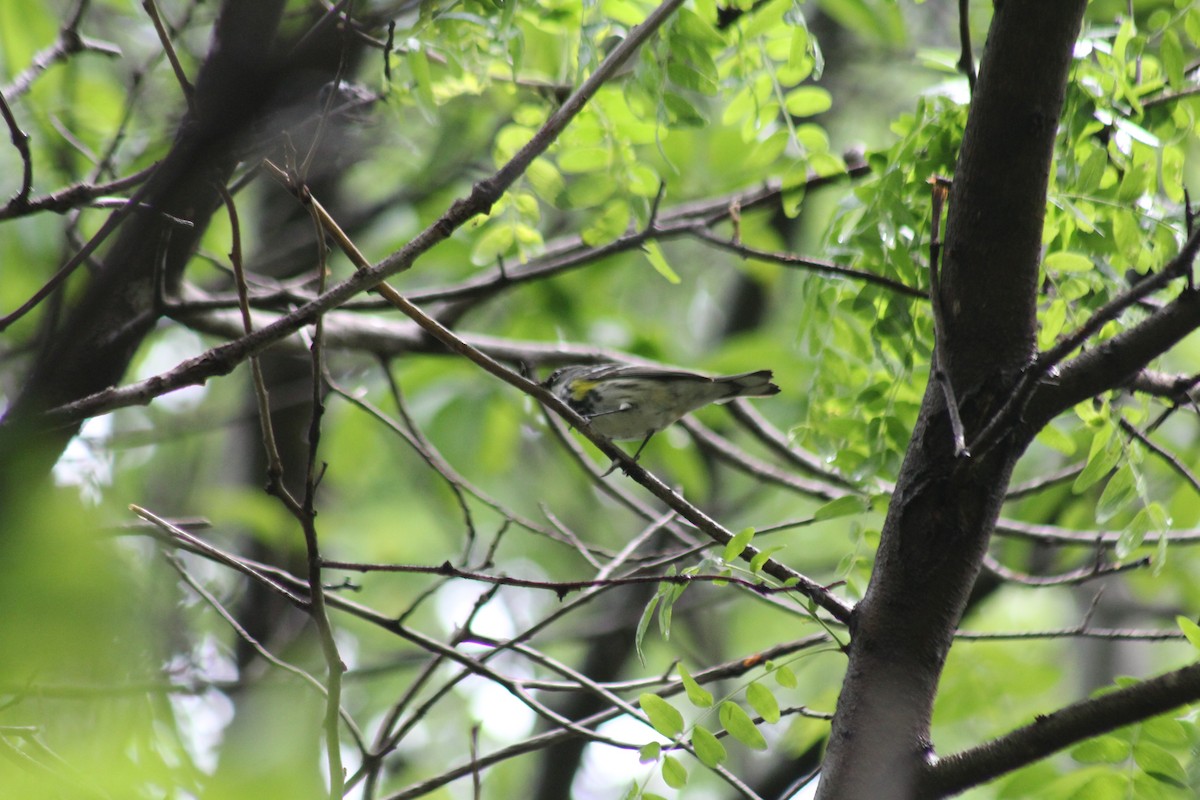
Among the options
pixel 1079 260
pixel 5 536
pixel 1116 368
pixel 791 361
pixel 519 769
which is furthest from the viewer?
pixel 519 769

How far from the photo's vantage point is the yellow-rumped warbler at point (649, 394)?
155 inches

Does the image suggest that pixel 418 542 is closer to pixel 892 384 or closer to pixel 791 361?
pixel 791 361

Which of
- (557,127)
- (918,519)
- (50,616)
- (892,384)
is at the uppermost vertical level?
(892,384)

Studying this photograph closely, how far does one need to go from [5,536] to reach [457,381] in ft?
13.7

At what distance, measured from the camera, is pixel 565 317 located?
5070 millimetres

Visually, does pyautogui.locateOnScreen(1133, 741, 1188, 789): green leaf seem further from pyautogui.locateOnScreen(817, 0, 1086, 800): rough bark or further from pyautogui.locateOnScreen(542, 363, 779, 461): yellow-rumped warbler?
Answer: pyautogui.locateOnScreen(542, 363, 779, 461): yellow-rumped warbler

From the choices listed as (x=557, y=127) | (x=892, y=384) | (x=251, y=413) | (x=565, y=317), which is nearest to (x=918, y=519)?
(x=892, y=384)

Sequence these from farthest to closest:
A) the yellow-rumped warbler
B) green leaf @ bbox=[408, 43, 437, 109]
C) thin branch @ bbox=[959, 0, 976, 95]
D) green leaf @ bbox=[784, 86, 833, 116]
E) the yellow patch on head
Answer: the yellow patch on head
the yellow-rumped warbler
green leaf @ bbox=[784, 86, 833, 116]
green leaf @ bbox=[408, 43, 437, 109]
thin branch @ bbox=[959, 0, 976, 95]

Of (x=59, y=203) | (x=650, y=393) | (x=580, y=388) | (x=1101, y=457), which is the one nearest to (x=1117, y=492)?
(x=1101, y=457)

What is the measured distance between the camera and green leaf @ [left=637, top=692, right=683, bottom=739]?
2.15 m

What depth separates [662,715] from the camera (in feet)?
7.09

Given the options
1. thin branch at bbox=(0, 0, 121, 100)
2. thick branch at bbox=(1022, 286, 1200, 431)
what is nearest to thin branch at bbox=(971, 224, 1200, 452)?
thick branch at bbox=(1022, 286, 1200, 431)

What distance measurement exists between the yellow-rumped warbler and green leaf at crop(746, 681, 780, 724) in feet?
5.46

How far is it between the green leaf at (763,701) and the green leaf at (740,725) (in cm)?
4
